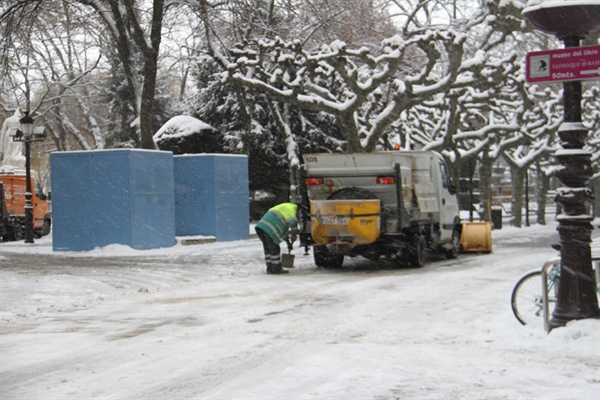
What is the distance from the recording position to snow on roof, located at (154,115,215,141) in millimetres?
38312

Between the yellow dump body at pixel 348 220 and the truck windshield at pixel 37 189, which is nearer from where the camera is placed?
the yellow dump body at pixel 348 220

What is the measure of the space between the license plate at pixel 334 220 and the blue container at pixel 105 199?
7.66 meters

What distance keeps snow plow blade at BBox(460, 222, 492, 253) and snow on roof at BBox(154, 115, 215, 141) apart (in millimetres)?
19616

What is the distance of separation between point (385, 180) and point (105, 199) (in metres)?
8.93

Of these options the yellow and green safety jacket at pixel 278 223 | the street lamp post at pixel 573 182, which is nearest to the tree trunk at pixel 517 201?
the yellow and green safety jacket at pixel 278 223

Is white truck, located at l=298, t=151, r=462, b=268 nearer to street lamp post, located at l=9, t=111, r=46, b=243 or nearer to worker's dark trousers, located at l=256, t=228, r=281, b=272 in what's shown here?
worker's dark trousers, located at l=256, t=228, r=281, b=272

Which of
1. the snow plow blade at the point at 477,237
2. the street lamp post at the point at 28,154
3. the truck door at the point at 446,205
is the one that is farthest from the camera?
the street lamp post at the point at 28,154

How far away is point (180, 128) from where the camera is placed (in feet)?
127

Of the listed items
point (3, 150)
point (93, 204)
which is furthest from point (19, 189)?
point (93, 204)

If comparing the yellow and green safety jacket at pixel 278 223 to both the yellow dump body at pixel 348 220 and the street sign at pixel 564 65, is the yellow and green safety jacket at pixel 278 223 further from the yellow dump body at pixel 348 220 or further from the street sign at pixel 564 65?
the street sign at pixel 564 65

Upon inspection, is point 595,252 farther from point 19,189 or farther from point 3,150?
point 3,150

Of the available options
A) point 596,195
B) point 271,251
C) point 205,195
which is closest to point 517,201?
point 596,195

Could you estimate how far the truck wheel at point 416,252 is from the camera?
56.3 feet

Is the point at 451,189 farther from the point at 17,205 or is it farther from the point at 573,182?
the point at 17,205
